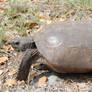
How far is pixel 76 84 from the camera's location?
7.93 ft

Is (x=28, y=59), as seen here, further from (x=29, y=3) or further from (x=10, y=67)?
(x=29, y=3)

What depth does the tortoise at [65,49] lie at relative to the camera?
231 centimetres

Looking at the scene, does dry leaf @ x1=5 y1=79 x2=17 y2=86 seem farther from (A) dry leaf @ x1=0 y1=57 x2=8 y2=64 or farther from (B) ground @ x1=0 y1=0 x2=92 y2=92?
(A) dry leaf @ x1=0 y1=57 x2=8 y2=64

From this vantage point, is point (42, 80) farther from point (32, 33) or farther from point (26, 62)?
point (32, 33)

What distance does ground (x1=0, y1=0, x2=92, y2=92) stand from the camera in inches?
95.0

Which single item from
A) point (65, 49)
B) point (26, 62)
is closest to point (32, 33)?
point (26, 62)

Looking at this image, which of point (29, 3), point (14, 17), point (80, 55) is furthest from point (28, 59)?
point (29, 3)

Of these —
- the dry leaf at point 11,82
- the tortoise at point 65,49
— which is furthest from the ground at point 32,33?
the tortoise at point 65,49

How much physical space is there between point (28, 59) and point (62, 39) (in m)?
0.41

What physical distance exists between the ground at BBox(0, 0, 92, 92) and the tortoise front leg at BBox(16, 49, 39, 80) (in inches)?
2.8

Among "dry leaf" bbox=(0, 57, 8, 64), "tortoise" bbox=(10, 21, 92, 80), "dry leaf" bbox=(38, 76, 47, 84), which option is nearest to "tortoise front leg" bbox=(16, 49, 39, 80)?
"tortoise" bbox=(10, 21, 92, 80)

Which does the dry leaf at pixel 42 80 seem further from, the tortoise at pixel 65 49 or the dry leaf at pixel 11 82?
the dry leaf at pixel 11 82

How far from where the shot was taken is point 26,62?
7.91 feet

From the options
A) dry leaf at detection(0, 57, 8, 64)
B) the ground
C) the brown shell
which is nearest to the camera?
the brown shell
